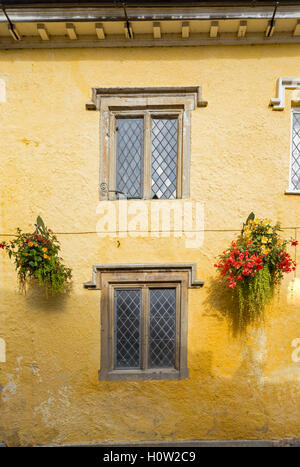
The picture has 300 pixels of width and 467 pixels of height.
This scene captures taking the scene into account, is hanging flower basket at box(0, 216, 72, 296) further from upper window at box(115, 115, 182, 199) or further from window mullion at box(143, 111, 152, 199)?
window mullion at box(143, 111, 152, 199)

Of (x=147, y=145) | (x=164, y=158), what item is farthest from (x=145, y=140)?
(x=164, y=158)

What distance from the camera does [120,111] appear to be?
498cm

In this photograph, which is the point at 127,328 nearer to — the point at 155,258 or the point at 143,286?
the point at 143,286

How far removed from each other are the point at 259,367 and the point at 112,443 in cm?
219

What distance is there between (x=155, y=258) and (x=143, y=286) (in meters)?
0.42

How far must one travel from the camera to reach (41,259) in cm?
446

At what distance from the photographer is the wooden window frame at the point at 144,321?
4816mm

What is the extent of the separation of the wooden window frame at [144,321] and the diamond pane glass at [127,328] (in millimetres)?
79

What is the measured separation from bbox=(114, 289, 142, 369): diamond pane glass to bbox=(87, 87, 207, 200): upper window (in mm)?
1362

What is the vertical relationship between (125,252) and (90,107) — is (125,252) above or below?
below

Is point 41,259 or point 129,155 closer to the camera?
point 41,259

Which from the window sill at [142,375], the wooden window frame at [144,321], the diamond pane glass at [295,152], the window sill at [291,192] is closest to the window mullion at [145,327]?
the wooden window frame at [144,321]
